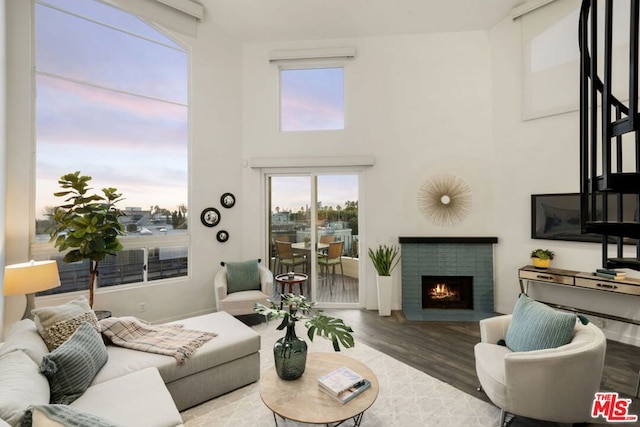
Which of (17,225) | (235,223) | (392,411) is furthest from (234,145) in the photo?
(392,411)

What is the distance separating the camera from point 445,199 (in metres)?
4.45

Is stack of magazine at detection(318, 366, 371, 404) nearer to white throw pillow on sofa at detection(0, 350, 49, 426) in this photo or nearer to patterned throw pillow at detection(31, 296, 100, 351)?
white throw pillow on sofa at detection(0, 350, 49, 426)

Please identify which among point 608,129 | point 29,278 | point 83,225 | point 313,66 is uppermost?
point 313,66

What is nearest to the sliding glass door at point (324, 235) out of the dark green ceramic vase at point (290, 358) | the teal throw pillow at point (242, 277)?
the teal throw pillow at point (242, 277)

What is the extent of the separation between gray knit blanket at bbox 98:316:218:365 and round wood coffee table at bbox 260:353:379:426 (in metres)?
0.73

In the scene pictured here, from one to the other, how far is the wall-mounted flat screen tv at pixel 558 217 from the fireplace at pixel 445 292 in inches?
46.9

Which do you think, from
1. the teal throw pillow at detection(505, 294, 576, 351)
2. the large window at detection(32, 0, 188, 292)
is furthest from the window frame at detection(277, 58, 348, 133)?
the teal throw pillow at detection(505, 294, 576, 351)

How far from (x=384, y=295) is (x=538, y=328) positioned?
2.23 metres

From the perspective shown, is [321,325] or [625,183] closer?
[625,183]

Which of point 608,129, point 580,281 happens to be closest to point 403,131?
point 580,281

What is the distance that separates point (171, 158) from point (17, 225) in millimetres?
1770

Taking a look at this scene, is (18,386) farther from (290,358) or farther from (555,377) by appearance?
(555,377)

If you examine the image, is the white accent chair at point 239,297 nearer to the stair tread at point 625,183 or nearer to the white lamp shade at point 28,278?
the white lamp shade at point 28,278

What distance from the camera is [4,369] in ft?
5.01
